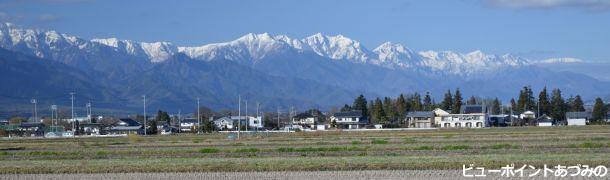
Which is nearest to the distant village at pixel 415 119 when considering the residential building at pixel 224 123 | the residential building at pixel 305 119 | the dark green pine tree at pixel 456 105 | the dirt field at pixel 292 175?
the dark green pine tree at pixel 456 105

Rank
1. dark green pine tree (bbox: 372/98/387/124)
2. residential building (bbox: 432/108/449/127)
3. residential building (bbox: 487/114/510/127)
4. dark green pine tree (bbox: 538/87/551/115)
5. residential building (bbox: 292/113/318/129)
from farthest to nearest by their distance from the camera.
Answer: residential building (bbox: 292/113/318/129)
dark green pine tree (bbox: 538/87/551/115)
dark green pine tree (bbox: 372/98/387/124)
residential building (bbox: 432/108/449/127)
residential building (bbox: 487/114/510/127)

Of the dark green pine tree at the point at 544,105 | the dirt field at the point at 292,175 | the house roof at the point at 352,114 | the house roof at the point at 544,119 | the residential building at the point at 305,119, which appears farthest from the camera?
the residential building at the point at 305,119

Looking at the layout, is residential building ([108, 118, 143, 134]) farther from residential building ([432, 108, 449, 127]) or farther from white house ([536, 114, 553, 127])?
white house ([536, 114, 553, 127])

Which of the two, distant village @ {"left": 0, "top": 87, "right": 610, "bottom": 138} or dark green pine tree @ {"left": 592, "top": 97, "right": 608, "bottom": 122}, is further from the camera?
dark green pine tree @ {"left": 592, "top": 97, "right": 608, "bottom": 122}

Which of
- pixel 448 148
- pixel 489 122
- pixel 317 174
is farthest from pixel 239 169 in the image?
pixel 489 122

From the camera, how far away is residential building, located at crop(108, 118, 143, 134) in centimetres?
12619

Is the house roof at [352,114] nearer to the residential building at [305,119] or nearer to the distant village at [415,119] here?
the distant village at [415,119]

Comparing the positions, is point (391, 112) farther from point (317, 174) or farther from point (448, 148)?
point (317, 174)

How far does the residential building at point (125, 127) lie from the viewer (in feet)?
414

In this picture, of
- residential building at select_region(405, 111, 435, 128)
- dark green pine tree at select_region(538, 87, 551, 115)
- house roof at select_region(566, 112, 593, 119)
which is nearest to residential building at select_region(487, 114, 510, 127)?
dark green pine tree at select_region(538, 87, 551, 115)

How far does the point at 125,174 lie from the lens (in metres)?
26.9

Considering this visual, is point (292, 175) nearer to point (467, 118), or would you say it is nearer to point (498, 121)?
point (467, 118)

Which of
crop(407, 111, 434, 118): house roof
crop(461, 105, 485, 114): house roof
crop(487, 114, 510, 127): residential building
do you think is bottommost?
crop(487, 114, 510, 127): residential building

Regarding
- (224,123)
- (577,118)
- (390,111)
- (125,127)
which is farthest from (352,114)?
(125,127)
